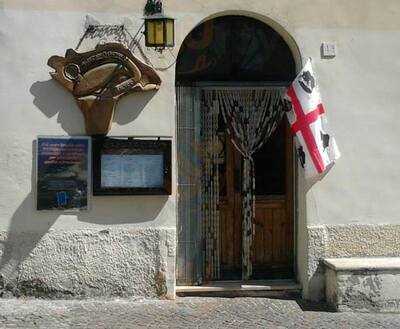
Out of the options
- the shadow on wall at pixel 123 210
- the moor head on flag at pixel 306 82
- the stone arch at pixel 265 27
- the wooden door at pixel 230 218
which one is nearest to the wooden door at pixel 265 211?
the wooden door at pixel 230 218

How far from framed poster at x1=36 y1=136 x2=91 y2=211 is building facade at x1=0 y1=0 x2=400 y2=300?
0.30ft

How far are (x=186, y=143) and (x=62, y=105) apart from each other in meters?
1.53

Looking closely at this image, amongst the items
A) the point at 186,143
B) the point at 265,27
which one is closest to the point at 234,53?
the point at 265,27

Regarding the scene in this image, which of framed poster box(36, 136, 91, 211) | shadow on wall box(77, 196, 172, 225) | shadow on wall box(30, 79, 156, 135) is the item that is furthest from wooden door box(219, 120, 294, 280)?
framed poster box(36, 136, 91, 211)

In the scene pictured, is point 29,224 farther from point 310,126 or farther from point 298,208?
point 310,126

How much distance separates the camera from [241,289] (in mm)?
7875

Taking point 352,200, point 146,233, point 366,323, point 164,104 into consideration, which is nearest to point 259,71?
point 164,104

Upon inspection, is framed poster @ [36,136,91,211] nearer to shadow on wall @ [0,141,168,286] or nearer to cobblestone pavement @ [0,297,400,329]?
shadow on wall @ [0,141,168,286]

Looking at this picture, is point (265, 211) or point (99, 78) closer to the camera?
point (99, 78)

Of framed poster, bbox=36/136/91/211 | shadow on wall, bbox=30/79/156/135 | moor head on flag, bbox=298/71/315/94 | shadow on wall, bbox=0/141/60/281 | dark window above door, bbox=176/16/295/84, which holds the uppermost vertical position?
dark window above door, bbox=176/16/295/84

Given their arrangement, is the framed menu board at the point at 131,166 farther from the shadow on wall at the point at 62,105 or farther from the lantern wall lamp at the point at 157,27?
the lantern wall lamp at the point at 157,27

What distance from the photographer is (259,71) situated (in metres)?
8.09

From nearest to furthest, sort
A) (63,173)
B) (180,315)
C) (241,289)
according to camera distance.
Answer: (180,315) < (63,173) < (241,289)

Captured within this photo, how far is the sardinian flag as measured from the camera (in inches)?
301
